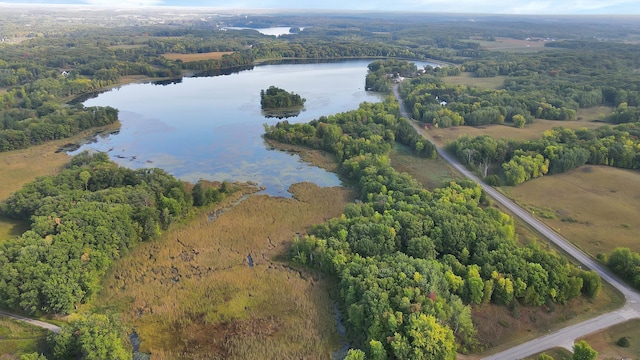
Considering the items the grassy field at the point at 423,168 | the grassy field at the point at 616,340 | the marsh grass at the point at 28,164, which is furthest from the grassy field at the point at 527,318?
the marsh grass at the point at 28,164

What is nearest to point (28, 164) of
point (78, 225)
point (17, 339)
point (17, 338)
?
point (78, 225)

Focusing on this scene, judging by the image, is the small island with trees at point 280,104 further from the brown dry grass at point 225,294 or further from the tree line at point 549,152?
the brown dry grass at point 225,294

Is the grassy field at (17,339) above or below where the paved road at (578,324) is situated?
below

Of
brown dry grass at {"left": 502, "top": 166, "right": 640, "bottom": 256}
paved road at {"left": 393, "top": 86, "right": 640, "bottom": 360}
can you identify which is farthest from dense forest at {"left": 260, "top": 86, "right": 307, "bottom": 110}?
paved road at {"left": 393, "top": 86, "right": 640, "bottom": 360}

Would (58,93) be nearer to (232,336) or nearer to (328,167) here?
(328,167)

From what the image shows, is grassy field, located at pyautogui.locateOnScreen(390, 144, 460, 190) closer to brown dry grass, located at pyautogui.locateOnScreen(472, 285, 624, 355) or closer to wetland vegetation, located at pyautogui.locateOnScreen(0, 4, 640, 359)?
wetland vegetation, located at pyautogui.locateOnScreen(0, 4, 640, 359)
